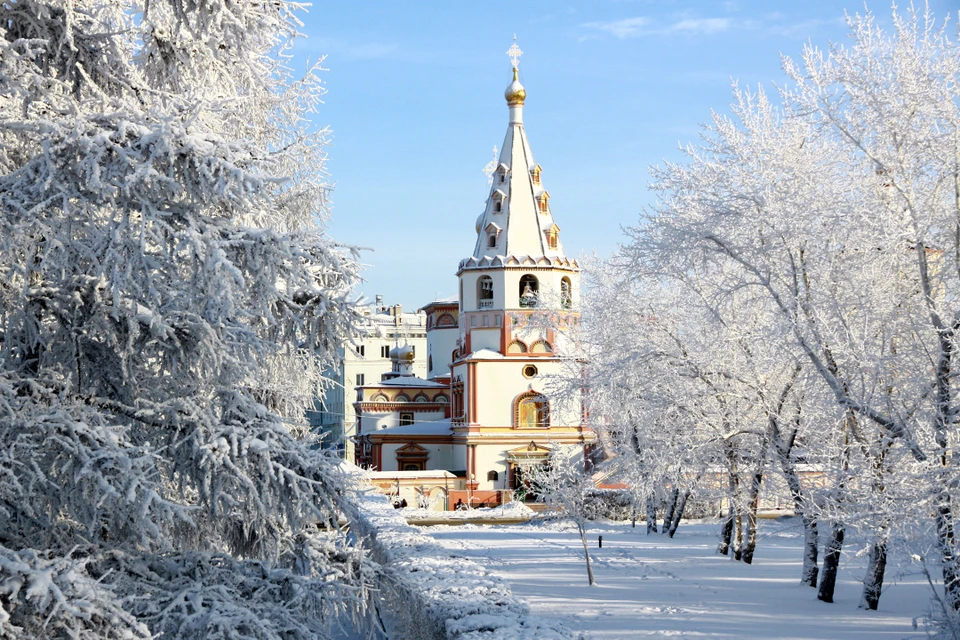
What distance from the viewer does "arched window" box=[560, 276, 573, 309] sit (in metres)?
36.3

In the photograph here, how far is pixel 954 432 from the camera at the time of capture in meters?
9.79

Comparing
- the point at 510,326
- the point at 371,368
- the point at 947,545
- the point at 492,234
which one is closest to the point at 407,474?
the point at 510,326

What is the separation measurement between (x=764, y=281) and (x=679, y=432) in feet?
24.0

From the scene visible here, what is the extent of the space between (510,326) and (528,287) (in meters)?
2.01

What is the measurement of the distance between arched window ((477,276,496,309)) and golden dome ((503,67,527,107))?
8.05 metres

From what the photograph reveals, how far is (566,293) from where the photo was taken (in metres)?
37.7

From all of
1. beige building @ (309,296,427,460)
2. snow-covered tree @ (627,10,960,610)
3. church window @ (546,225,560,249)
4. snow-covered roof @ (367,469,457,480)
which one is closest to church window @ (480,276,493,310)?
church window @ (546,225,560,249)

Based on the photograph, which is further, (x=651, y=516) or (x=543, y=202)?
(x=543, y=202)

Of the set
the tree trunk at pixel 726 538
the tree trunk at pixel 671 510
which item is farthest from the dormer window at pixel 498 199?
the tree trunk at pixel 726 538

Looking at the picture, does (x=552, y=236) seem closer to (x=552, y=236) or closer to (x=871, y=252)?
(x=552, y=236)

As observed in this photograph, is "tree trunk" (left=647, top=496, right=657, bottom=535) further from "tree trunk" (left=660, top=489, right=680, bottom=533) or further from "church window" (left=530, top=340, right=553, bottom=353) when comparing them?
"church window" (left=530, top=340, right=553, bottom=353)

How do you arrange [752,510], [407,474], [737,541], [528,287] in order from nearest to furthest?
[752,510] < [737,541] < [407,474] < [528,287]

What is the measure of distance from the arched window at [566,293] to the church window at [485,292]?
3182mm

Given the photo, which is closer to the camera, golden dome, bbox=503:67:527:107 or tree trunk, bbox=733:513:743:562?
tree trunk, bbox=733:513:743:562
